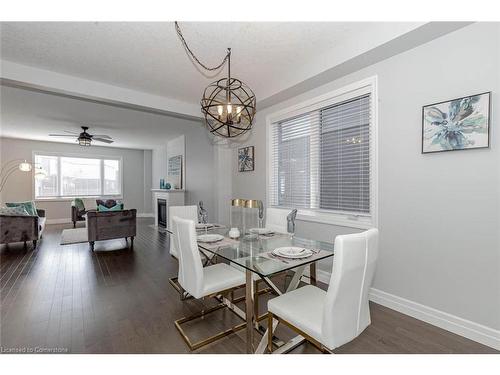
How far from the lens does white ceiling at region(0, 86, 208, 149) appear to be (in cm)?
401

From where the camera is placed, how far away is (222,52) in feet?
8.65

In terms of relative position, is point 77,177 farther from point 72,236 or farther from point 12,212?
point 12,212

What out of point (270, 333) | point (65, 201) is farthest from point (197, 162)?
point (65, 201)

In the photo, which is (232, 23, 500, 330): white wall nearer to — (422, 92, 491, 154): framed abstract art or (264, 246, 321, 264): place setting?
(422, 92, 491, 154): framed abstract art

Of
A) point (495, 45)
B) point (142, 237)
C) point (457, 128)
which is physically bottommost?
point (142, 237)

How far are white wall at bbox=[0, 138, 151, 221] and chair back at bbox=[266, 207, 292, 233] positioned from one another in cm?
753

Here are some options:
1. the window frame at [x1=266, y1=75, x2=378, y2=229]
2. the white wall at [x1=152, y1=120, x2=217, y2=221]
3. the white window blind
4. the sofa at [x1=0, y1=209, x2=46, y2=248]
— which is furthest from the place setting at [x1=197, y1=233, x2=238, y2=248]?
the sofa at [x1=0, y1=209, x2=46, y2=248]

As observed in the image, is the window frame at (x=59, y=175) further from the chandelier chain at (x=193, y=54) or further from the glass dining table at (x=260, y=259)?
the glass dining table at (x=260, y=259)

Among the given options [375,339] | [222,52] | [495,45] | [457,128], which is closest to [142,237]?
[222,52]

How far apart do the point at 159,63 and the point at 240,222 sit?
115 inches

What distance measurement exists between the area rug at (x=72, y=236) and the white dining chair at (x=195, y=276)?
14.5 feet

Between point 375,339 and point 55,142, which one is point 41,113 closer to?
point 55,142

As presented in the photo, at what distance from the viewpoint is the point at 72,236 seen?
18.7ft

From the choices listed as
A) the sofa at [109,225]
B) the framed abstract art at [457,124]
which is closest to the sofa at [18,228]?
the sofa at [109,225]
